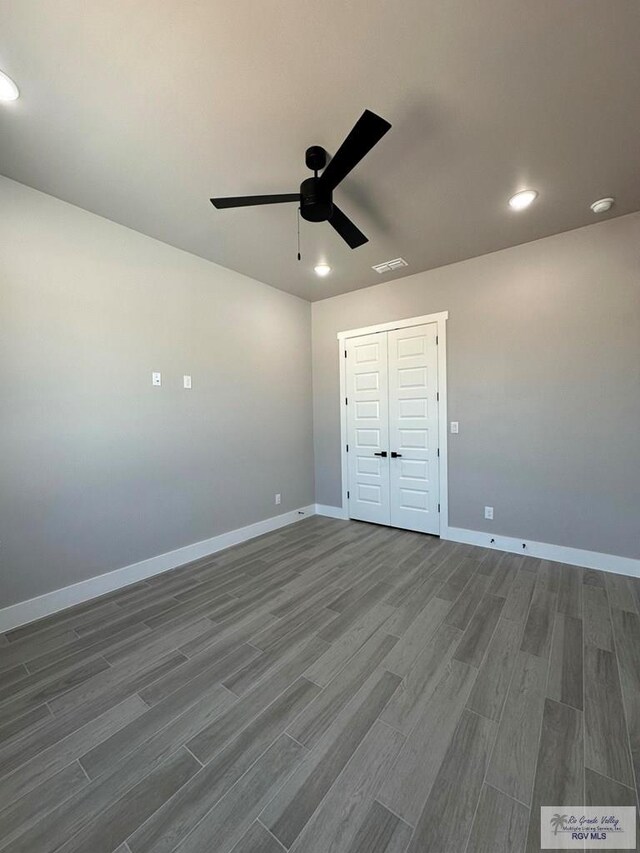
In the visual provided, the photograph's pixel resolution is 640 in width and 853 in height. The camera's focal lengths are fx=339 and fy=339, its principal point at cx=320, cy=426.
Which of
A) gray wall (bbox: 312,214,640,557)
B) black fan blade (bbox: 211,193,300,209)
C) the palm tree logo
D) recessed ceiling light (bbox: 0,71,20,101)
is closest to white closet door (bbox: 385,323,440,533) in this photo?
gray wall (bbox: 312,214,640,557)

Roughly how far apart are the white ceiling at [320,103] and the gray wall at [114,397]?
418 mm

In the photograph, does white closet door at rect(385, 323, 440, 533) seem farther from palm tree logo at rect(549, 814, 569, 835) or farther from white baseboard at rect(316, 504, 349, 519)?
palm tree logo at rect(549, 814, 569, 835)

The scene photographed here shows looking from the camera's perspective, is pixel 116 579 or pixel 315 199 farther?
pixel 116 579

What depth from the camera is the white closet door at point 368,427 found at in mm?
4238

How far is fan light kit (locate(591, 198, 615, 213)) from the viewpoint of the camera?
8.58 ft

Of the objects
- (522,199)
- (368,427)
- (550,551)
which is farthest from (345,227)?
(550,551)

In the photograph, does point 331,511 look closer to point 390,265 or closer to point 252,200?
point 390,265

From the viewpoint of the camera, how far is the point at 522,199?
2.57 m

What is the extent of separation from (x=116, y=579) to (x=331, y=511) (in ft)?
8.86

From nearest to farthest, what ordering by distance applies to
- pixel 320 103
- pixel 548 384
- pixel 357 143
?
pixel 357 143 → pixel 320 103 → pixel 548 384

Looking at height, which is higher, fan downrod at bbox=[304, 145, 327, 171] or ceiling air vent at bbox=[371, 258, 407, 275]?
ceiling air vent at bbox=[371, 258, 407, 275]

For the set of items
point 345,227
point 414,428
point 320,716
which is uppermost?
point 345,227

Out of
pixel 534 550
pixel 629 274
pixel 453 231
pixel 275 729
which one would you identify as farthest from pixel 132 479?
pixel 629 274

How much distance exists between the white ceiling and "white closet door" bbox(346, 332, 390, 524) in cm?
172
